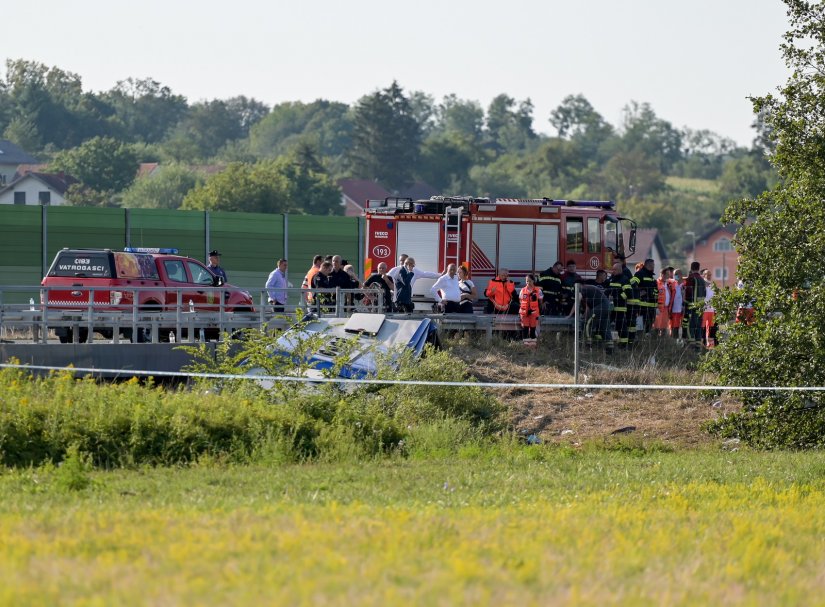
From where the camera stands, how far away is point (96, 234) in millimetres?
40938

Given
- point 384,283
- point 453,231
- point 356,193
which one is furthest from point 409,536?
point 356,193

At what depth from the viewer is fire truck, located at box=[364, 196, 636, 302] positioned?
96.7 ft

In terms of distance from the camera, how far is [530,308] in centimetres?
2659

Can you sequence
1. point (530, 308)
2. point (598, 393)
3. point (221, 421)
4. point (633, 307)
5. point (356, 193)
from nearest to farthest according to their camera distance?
point (221, 421)
point (598, 393)
point (530, 308)
point (633, 307)
point (356, 193)

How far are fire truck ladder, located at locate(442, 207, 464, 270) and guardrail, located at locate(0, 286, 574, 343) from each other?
2025mm

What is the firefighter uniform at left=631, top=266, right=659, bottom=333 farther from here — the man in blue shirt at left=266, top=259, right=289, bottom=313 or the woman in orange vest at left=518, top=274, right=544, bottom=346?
the man in blue shirt at left=266, top=259, right=289, bottom=313

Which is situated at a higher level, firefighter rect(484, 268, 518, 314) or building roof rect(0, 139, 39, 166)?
building roof rect(0, 139, 39, 166)

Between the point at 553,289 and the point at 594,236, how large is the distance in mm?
3023

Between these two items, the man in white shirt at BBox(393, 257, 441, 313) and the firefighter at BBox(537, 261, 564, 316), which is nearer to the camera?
the man in white shirt at BBox(393, 257, 441, 313)

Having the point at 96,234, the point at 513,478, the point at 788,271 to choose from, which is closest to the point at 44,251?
the point at 96,234

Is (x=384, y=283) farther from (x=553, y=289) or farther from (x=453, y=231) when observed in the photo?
(x=553, y=289)

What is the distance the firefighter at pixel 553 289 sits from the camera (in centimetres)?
2777

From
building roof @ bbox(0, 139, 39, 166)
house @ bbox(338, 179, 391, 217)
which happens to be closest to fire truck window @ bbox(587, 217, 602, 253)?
house @ bbox(338, 179, 391, 217)

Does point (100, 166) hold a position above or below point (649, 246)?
above
